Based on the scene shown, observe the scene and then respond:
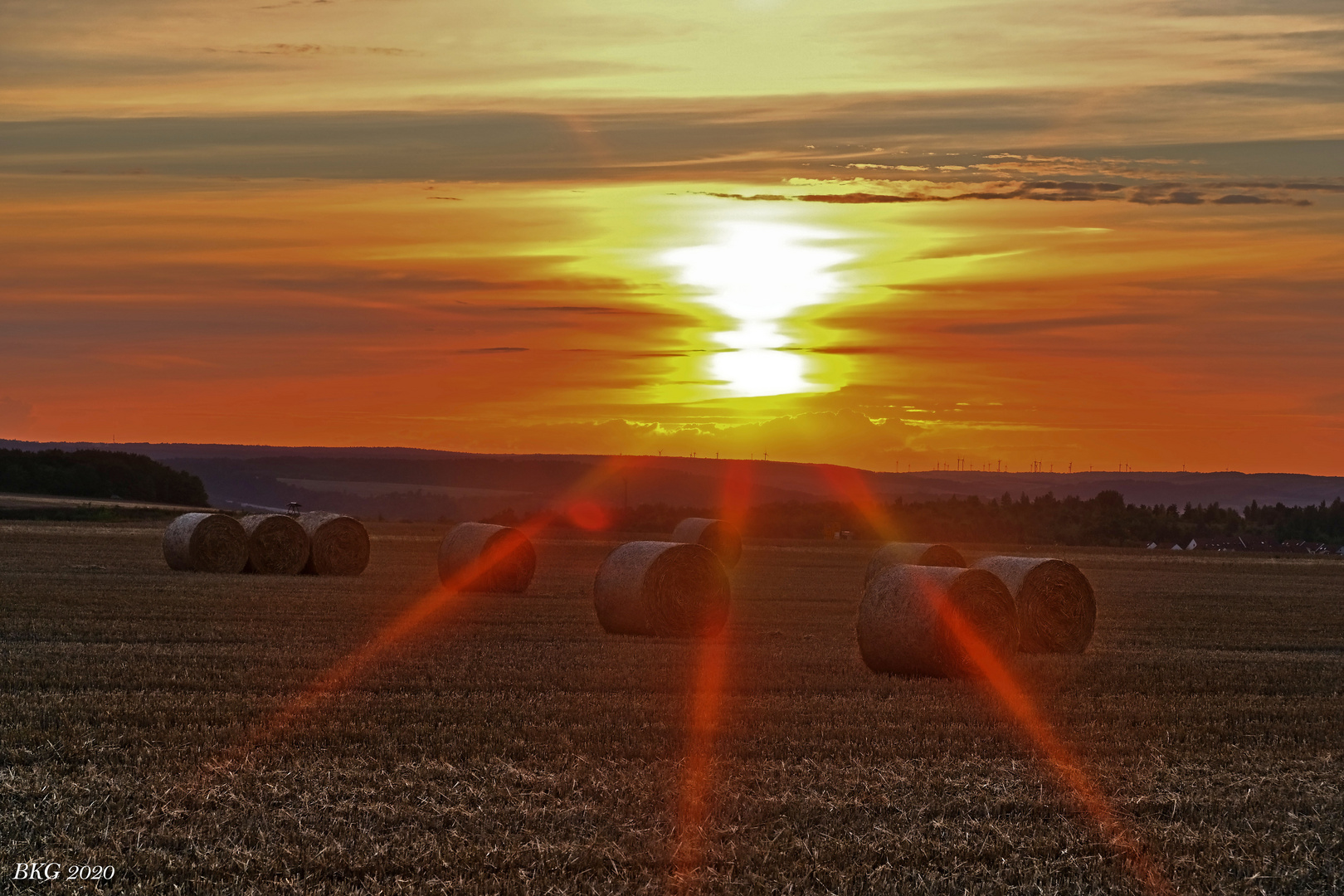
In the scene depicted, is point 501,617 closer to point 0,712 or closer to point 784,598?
point 784,598

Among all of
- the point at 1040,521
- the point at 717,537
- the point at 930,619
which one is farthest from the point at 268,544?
the point at 1040,521

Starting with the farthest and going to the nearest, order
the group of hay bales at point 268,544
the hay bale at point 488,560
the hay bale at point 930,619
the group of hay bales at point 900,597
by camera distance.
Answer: the group of hay bales at point 268,544 < the hay bale at point 488,560 < the group of hay bales at point 900,597 < the hay bale at point 930,619

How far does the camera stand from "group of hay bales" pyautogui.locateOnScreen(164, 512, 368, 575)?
33.2 meters

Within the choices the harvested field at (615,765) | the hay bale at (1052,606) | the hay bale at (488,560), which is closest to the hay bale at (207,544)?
the hay bale at (488,560)

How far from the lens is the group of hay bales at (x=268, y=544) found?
3325cm

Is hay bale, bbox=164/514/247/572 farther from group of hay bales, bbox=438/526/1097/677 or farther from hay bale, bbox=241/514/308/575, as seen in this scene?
group of hay bales, bbox=438/526/1097/677

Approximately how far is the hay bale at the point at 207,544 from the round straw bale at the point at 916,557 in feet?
44.1

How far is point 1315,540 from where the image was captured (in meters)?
74.7

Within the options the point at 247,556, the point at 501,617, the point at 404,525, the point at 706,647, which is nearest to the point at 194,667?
the point at 706,647

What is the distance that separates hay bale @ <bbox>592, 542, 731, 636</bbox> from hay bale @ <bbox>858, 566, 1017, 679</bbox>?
4561 millimetres

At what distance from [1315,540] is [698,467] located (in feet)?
338

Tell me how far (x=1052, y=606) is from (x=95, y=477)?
74.3m

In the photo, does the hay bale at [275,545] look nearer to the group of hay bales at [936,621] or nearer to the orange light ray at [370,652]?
the orange light ray at [370,652]

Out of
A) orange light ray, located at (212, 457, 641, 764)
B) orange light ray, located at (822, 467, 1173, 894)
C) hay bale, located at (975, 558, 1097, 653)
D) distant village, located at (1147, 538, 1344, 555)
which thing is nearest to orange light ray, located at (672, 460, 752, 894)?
orange light ray, located at (822, 467, 1173, 894)
